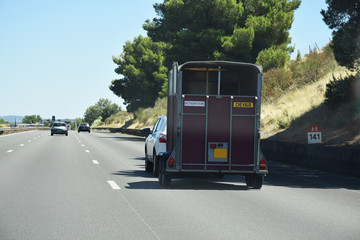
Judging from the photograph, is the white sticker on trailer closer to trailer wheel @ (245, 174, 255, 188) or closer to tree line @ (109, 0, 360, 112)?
trailer wheel @ (245, 174, 255, 188)

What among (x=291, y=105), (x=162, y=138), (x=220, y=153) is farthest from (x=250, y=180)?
(x=291, y=105)

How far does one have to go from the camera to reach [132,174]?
1436 centimetres

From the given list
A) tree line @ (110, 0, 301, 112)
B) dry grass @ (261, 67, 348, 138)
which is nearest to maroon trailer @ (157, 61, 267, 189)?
dry grass @ (261, 67, 348, 138)

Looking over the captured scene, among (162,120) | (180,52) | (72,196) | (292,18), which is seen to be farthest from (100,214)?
(292,18)

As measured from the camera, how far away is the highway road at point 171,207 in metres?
6.71

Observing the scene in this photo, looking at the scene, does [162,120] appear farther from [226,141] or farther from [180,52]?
[180,52]

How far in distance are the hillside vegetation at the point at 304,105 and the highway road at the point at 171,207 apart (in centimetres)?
940

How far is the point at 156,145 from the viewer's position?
1335cm

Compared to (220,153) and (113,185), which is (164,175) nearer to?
(113,185)

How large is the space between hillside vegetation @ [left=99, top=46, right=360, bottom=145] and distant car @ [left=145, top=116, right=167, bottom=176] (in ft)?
29.6

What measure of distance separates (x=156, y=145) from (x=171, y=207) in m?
4.73

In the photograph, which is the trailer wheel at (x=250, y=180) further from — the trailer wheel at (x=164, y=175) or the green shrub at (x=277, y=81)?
the green shrub at (x=277, y=81)

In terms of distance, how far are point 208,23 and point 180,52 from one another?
11.6ft

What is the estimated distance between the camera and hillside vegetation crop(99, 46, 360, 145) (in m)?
23.2
